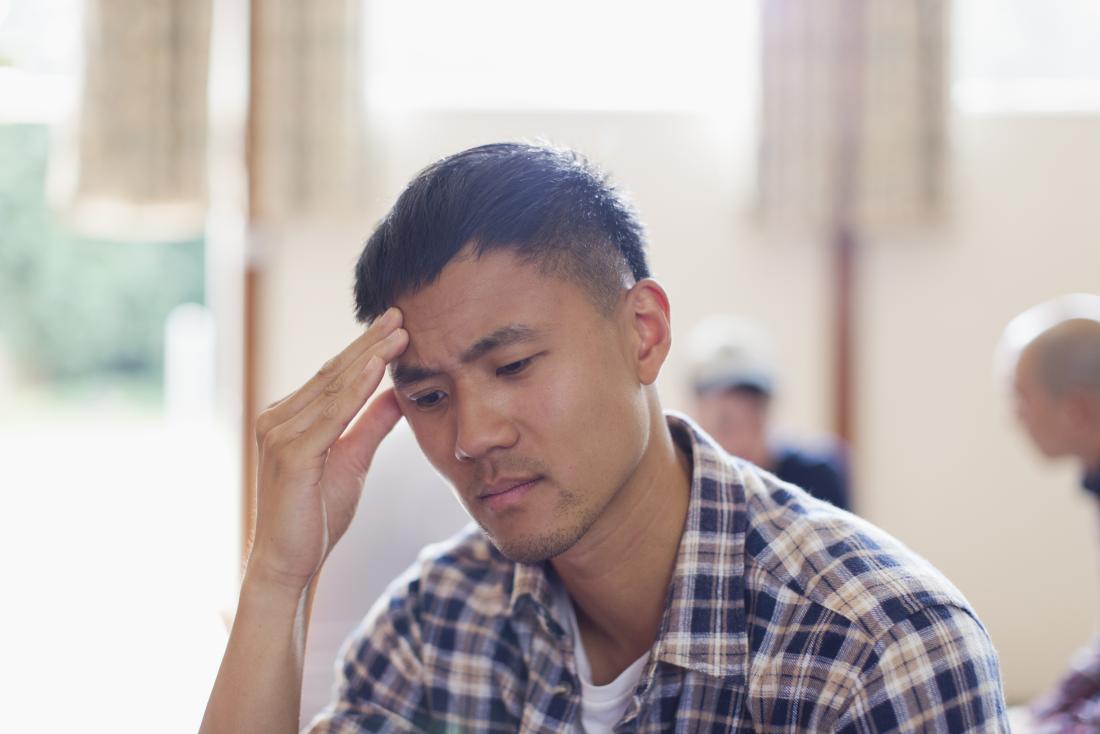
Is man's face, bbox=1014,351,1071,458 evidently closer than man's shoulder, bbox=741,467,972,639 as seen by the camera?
No

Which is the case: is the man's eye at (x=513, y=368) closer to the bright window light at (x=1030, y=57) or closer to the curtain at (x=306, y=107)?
the curtain at (x=306, y=107)

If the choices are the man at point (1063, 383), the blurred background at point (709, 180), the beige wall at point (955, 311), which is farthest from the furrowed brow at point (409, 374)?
the beige wall at point (955, 311)

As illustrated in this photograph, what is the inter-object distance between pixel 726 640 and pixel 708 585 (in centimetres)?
7

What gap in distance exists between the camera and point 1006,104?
4016mm

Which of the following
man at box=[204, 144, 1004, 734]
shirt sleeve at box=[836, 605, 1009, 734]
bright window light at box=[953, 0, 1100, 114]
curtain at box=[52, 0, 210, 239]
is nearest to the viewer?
shirt sleeve at box=[836, 605, 1009, 734]

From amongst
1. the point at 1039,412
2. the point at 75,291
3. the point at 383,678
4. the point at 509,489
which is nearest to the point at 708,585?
the point at 509,489

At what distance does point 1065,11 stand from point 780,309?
1521mm

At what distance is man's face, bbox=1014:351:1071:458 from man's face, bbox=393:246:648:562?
1689 mm

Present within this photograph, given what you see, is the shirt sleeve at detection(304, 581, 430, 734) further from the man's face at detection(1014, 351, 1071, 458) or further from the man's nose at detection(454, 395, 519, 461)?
the man's face at detection(1014, 351, 1071, 458)

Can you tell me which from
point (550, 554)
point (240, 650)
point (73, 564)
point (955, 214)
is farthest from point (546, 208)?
point (73, 564)

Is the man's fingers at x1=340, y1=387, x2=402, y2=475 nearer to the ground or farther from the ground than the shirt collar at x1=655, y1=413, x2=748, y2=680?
farther from the ground

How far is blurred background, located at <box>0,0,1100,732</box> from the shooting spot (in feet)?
12.0

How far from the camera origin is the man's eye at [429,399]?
129 centimetres

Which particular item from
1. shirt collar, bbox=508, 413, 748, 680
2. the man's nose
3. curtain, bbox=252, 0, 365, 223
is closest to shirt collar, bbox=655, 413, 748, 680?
shirt collar, bbox=508, 413, 748, 680
